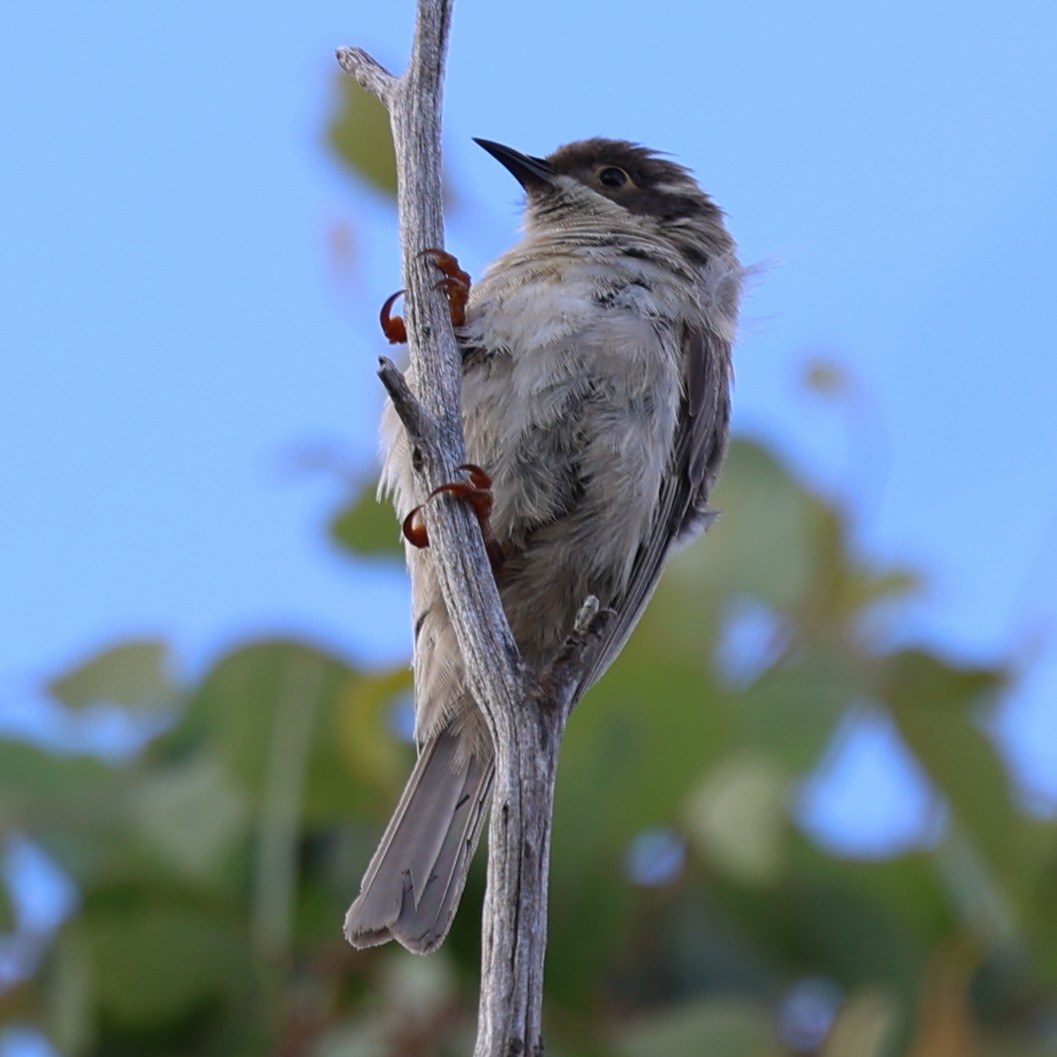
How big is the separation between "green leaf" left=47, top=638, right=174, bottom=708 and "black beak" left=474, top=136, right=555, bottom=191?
6.33 ft

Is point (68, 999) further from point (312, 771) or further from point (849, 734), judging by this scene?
point (849, 734)

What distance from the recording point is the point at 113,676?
18.5 ft

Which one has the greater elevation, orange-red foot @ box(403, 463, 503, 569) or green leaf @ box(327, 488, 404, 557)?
green leaf @ box(327, 488, 404, 557)

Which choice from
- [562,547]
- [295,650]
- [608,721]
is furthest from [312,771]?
[562,547]

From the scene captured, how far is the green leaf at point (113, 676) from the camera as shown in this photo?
559cm

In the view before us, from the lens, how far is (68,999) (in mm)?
4867

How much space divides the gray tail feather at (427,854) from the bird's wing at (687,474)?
433 millimetres

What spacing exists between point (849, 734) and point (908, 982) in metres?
0.76

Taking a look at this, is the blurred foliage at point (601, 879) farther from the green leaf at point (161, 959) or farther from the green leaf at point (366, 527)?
the green leaf at point (366, 527)

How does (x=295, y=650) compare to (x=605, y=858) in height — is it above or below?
above

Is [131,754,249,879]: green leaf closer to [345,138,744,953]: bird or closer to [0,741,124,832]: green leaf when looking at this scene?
[0,741,124,832]: green leaf

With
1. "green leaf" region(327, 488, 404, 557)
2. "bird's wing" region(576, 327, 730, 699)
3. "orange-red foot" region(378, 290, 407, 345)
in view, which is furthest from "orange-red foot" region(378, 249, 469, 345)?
"green leaf" region(327, 488, 404, 557)

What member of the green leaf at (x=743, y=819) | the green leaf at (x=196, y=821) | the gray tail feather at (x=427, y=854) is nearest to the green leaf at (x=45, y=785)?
the green leaf at (x=196, y=821)

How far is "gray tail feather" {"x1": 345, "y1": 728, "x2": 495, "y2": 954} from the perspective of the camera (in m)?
3.63
